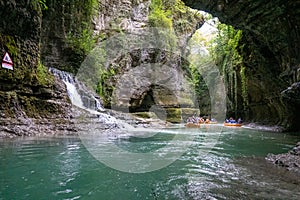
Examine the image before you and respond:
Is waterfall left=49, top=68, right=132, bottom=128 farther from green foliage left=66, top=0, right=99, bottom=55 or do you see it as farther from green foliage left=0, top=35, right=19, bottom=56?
green foliage left=66, top=0, right=99, bottom=55

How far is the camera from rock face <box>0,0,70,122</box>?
25.7 feet

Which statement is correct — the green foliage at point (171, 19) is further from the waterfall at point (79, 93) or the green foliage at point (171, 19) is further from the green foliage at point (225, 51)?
the waterfall at point (79, 93)

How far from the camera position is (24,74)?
8.58 m

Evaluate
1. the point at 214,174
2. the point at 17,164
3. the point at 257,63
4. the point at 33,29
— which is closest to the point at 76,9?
the point at 33,29

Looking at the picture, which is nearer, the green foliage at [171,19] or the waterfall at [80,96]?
the waterfall at [80,96]

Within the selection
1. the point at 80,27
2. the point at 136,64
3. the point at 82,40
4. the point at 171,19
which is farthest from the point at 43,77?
the point at 171,19

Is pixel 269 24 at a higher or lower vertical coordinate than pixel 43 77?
higher

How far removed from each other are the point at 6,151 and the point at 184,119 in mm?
19586

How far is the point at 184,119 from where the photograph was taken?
23625mm

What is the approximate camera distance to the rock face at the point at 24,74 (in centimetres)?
783

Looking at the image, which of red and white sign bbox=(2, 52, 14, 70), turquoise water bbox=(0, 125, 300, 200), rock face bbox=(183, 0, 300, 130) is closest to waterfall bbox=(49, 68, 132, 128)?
red and white sign bbox=(2, 52, 14, 70)

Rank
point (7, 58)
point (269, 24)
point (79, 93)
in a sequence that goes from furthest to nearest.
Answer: point (79, 93) → point (7, 58) → point (269, 24)

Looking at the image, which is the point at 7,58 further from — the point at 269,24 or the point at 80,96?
the point at 269,24

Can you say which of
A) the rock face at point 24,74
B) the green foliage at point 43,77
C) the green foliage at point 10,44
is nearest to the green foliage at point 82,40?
the green foliage at point 43,77
